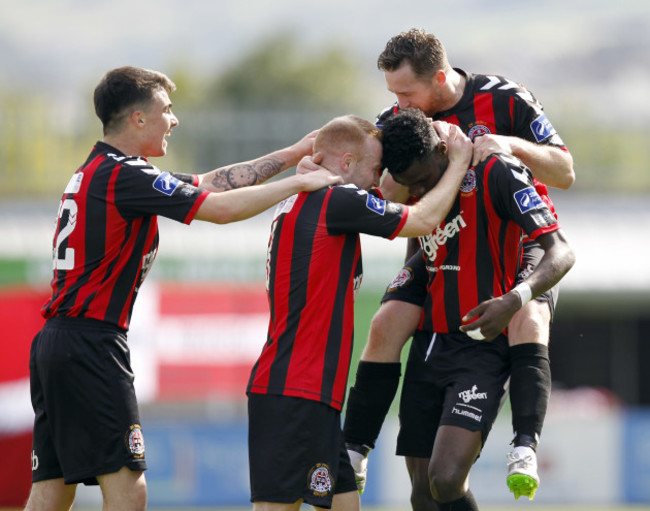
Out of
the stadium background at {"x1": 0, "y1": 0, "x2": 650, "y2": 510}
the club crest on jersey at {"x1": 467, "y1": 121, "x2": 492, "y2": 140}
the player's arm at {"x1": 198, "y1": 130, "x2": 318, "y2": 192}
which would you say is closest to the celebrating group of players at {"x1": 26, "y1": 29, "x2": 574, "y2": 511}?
the club crest on jersey at {"x1": 467, "y1": 121, "x2": 492, "y2": 140}

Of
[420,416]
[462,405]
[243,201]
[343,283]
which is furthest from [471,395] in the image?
[243,201]

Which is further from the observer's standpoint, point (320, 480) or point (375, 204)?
point (375, 204)

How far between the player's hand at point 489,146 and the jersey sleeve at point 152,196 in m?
1.43

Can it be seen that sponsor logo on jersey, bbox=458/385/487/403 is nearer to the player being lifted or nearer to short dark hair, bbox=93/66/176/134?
the player being lifted

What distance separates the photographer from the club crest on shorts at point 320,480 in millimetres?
5355

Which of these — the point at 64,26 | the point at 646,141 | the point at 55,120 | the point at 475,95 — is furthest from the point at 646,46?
the point at 475,95

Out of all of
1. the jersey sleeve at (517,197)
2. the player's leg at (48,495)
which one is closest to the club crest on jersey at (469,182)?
the jersey sleeve at (517,197)

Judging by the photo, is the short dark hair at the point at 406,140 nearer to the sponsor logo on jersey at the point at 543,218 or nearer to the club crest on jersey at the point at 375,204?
the club crest on jersey at the point at 375,204

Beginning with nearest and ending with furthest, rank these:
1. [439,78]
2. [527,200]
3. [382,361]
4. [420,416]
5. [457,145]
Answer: [527,200] < [457,145] < [439,78] < [420,416] < [382,361]

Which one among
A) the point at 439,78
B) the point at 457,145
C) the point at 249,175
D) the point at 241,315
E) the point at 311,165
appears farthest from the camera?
the point at 241,315

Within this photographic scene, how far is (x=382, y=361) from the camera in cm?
630

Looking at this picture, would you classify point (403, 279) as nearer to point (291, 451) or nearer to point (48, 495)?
point (291, 451)

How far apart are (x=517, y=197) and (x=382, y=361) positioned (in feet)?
4.16

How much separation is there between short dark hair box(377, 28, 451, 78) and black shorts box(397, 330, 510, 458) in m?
1.43
